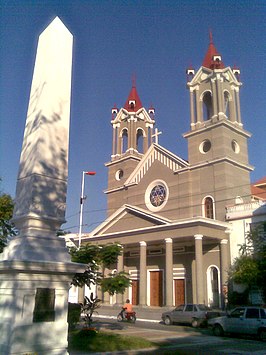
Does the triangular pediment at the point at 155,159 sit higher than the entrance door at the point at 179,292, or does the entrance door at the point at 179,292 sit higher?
the triangular pediment at the point at 155,159

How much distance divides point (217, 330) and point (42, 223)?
40.2ft

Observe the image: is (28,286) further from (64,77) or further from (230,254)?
(230,254)

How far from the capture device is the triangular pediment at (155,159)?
35281 mm

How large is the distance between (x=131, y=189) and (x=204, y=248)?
11.1 meters

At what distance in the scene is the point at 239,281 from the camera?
2578 centimetres

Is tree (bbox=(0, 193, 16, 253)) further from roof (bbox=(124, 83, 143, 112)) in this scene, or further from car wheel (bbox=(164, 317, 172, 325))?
roof (bbox=(124, 83, 143, 112))

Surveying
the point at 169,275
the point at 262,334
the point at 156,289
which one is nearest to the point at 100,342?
the point at 262,334

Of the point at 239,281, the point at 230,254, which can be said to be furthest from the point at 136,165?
Answer: the point at 239,281

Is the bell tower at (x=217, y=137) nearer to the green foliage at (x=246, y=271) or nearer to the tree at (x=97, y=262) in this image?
the green foliage at (x=246, y=271)

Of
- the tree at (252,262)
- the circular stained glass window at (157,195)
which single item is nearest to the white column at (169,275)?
the tree at (252,262)

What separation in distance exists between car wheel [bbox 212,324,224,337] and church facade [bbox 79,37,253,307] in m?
8.79

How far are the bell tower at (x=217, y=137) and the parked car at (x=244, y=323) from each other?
1413 centimetres

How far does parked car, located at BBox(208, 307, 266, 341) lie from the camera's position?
16.1 m

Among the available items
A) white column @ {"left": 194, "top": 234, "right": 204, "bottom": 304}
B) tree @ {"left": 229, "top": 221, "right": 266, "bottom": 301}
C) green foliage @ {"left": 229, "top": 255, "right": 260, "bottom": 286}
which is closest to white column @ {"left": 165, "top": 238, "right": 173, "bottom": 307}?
white column @ {"left": 194, "top": 234, "right": 204, "bottom": 304}
